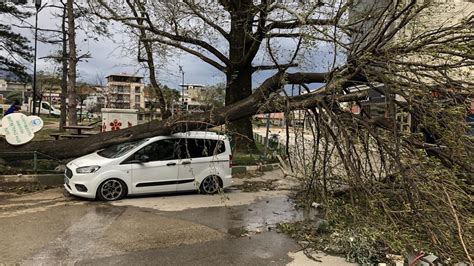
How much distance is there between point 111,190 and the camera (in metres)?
9.76

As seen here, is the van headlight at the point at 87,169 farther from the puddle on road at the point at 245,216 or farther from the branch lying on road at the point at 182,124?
the puddle on road at the point at 245,216

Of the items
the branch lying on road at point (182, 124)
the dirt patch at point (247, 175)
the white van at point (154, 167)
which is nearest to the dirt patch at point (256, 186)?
the dirt patch at point (247, 175)

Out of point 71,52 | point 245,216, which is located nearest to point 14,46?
point 71,52

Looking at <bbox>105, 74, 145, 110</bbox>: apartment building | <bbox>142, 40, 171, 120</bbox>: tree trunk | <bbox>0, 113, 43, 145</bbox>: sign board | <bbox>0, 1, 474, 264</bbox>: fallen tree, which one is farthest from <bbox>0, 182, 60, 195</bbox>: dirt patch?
<bbox>105, 74, 145, 110</bbox>: apartment building

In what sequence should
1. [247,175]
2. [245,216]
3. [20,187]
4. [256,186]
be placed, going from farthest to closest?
[247,175], [256,186], [20,187], [245,216]

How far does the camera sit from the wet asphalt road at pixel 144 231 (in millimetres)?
6090

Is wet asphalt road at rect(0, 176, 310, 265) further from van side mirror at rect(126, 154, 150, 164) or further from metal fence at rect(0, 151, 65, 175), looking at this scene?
metal fence at rect(0, 151, 65, 175)

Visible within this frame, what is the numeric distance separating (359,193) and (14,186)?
868cm

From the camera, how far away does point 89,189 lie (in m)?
9.51

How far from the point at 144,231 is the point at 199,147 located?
3.80 metres

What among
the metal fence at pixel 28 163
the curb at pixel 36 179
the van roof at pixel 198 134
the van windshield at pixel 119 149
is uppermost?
the van roof at pixel 198 134

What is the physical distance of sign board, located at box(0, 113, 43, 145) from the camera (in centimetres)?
1204

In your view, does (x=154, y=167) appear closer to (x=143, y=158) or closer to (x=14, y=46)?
(x=143, y=158)

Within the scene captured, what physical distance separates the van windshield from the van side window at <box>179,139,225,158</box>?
1001 millimetres
